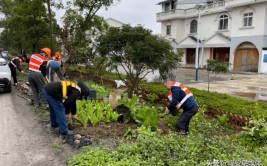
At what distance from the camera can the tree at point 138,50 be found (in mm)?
7742

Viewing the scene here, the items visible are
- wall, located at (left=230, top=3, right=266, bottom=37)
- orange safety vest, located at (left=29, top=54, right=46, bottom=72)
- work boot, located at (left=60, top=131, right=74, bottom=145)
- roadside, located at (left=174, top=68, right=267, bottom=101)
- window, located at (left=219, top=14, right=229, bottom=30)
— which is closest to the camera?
work boot, located at (left=60, top=131, right=74, bottom=145)

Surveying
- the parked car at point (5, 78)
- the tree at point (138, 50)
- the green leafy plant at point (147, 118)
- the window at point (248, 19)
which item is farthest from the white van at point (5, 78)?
the window at point (248, 19)

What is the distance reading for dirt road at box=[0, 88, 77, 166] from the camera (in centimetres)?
438

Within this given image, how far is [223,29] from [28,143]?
28271 mm

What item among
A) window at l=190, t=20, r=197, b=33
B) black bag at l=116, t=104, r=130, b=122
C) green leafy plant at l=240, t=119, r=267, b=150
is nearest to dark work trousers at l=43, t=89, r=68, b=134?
black bag at l=116, t=104, r=130, b=122

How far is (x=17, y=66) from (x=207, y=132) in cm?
1028

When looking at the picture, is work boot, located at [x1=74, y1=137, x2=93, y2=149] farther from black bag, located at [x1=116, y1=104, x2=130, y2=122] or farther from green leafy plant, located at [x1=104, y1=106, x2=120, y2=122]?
black bag, located at [x1=116, y1=104, x2=130, y2=122]

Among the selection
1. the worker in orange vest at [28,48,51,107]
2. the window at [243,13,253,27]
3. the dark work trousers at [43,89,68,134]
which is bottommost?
the dark work trousers at [43,89,68,134]

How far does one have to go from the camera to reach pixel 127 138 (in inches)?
205

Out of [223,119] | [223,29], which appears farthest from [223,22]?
[223,119]

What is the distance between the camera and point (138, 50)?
765 centimetres

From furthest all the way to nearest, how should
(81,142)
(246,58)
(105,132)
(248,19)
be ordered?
(246,58) → (248,19) → (105,132) → (81,142)

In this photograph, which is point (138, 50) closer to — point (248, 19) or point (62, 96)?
point (62, 96)

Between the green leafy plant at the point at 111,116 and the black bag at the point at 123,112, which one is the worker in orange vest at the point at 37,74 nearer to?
the green leafy plant at the point at 111,116
